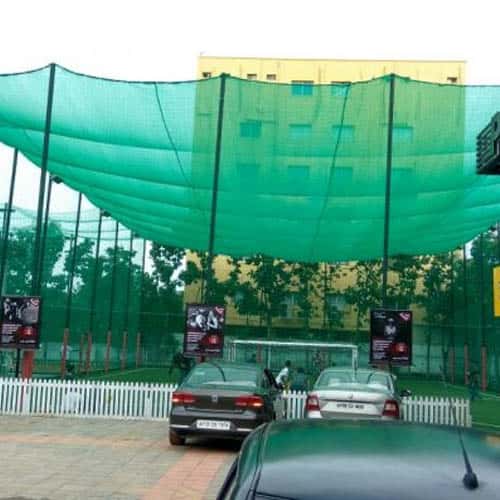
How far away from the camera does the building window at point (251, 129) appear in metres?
14.9

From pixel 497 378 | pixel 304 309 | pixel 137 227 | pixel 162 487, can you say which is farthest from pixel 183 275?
pixel 162 487

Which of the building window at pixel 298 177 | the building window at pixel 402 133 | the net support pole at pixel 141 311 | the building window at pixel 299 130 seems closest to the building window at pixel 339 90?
the building window at pixel 299 130

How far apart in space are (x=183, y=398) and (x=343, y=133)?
679cm

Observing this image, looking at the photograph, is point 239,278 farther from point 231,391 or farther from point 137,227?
point 231,391

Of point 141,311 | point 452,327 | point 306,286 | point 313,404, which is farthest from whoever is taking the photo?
point 141,311

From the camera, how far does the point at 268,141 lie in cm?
1492

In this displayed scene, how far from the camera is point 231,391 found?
1050 centimetres

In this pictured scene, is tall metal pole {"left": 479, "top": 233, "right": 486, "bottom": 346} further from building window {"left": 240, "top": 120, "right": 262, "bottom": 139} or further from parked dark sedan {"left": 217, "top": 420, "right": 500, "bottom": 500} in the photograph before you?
parked dark sedan {"left": 217, "top": 420, "right": 500, "bottom": 500}

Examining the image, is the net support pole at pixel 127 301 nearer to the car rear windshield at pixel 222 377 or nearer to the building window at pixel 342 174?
the building window at pixel 342 174

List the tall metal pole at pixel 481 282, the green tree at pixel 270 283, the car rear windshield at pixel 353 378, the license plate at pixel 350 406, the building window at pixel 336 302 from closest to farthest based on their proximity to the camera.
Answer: the license plate at pixel 350 406, the car rear windshield at pixel 353 378, the tall metal pole at pixel 481 282, the green tree at pixel 270 283, the building window at pixel 336 302

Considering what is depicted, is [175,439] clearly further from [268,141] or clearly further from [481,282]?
[481,282]

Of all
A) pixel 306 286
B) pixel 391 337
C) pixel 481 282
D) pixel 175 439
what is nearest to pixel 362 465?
pixel 175 439

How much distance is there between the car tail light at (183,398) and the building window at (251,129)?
6.37m

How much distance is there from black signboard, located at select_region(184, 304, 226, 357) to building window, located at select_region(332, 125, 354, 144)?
4.18m
